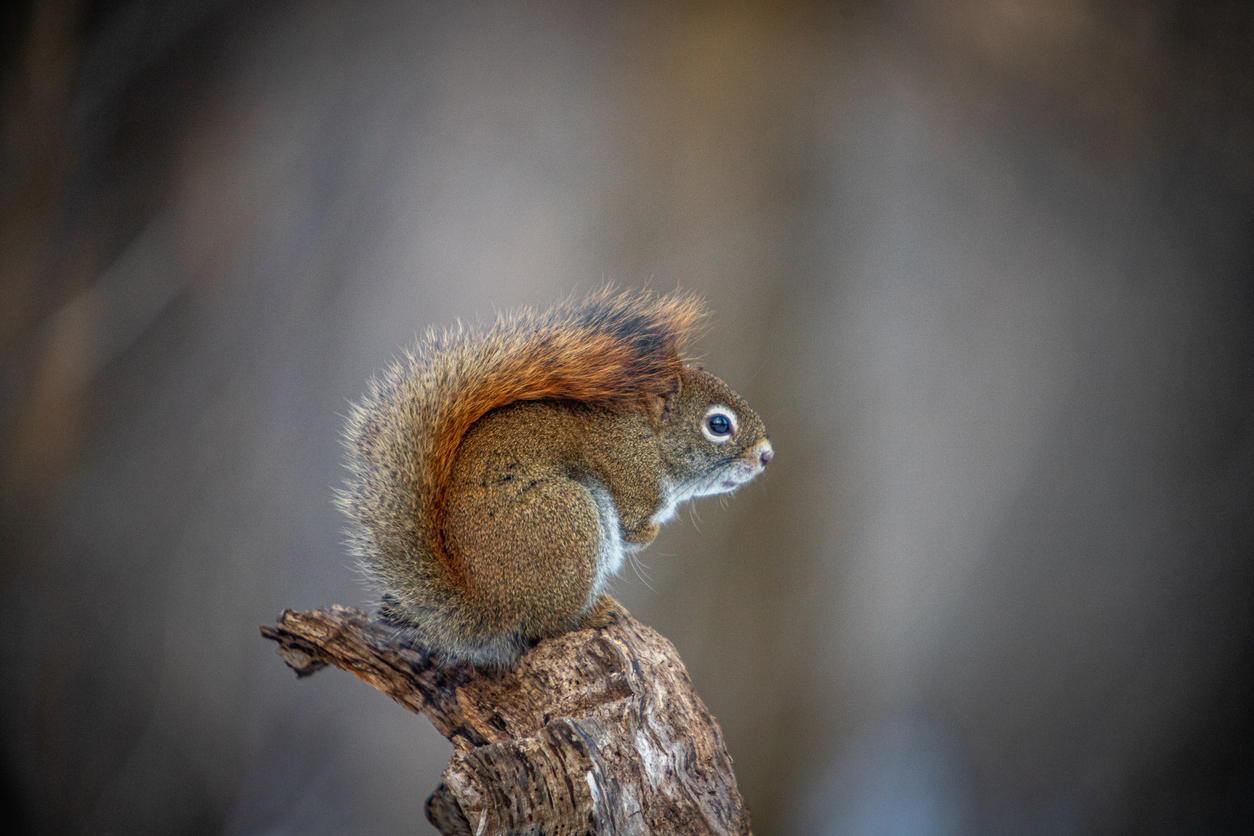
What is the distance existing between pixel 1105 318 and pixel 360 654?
2040mm

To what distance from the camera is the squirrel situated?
129cm

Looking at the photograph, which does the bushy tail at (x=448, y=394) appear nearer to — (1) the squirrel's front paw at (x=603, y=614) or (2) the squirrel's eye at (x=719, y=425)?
(2) the squirrel's eye at (x=719, y=425)

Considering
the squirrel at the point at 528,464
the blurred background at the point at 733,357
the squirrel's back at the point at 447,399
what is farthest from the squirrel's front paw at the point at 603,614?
the blurred background at the point at 733,357

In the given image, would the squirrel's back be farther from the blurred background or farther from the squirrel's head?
the blurred background

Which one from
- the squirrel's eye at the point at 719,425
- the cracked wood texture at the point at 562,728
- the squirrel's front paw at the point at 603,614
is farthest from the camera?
the squirrel's eye at the point at 719,425

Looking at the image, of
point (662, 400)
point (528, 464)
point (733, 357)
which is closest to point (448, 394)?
point (528, 464)

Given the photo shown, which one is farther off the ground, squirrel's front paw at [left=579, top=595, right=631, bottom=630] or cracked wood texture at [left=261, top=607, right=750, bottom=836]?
squirrel's front paw at [left=579, top=595, right=631, bottom=630]

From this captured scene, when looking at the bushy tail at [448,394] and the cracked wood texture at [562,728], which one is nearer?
the cracked wood texture at [562,728]

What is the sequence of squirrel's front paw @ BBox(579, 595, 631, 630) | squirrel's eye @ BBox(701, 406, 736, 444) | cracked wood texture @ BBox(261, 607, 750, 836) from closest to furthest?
cracked wood texture @ BBox(261, 607, 750, 836) → squirrel's front paw @ BBox(579, 595, 631, 630) → squirrel's eye @ BBox(701, 406, 736, 444)

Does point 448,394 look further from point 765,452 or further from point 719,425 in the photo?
point 765,452

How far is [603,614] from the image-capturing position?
4.67ft

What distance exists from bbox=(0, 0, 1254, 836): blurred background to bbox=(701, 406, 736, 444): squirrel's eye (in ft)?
2.13

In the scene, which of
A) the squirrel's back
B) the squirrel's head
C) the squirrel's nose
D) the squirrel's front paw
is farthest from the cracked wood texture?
the squirrel's nose

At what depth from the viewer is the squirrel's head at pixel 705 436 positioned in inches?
58.6
